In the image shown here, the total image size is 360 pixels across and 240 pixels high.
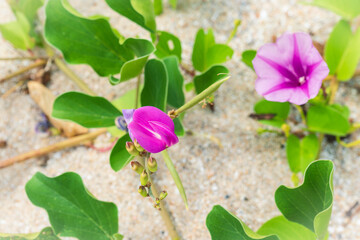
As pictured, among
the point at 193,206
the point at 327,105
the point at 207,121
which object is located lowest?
the point at 193,206

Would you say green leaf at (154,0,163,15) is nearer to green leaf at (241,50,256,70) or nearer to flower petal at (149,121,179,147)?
green leaf at (241,50,256,70)

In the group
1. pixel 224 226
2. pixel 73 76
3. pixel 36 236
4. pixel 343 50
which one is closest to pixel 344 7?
pixel 343 50

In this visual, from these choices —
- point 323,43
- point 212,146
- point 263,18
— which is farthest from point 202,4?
point 212,146

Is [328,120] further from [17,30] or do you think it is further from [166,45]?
[17,30]

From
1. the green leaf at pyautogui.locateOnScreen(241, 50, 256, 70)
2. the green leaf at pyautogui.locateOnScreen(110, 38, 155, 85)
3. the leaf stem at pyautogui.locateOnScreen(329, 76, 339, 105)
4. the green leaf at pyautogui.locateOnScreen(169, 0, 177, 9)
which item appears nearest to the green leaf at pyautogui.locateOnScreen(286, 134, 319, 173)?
the leaf stem at pyautogui.locateOnScreen(329, 76, 339, 105)

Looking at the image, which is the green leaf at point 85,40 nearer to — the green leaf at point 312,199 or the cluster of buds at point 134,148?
the cluster of buds at point 134,148

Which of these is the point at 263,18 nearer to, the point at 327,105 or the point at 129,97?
the point at 327,105
